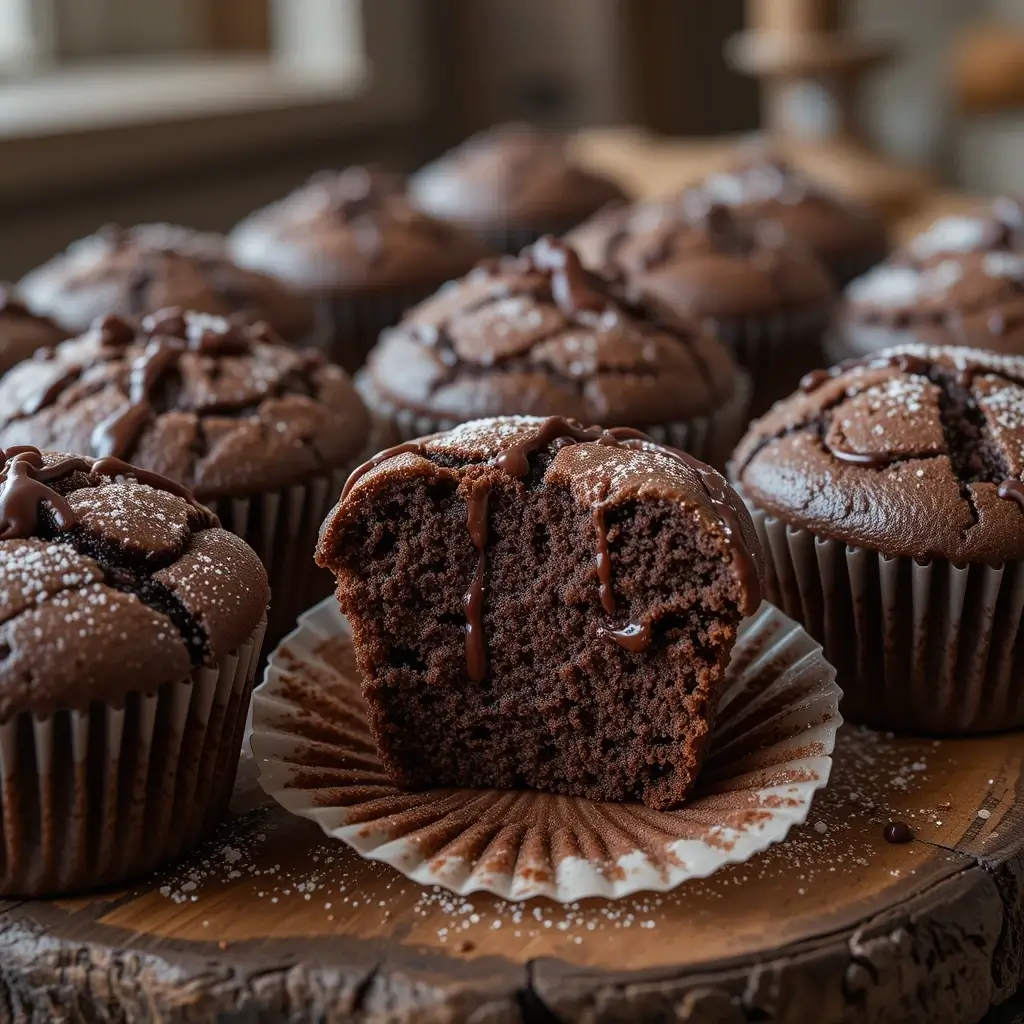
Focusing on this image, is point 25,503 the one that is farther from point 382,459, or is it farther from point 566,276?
point 566,276

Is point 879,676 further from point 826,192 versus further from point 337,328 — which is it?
point 826,192

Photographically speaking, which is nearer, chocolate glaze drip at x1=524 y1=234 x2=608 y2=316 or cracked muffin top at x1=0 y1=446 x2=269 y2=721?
cracked muffin top at x1=0 y1=446 x2=269 y2=721

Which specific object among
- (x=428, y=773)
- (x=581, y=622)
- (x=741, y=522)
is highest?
(x=741, y=522)

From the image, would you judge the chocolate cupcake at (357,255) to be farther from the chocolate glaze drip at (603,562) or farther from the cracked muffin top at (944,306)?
the chocolate glaze drip at (603,562)

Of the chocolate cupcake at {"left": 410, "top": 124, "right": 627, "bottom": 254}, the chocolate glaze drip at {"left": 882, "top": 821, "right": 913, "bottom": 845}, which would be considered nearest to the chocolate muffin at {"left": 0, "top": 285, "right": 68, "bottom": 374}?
the chocolate cupcake at {"left": 410, "top": 124, "right": 627, "bottom": 254}

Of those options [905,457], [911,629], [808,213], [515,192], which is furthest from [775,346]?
[911,629]

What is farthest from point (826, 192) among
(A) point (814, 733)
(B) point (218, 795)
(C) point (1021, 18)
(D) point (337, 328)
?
(C) point (1021, 18)

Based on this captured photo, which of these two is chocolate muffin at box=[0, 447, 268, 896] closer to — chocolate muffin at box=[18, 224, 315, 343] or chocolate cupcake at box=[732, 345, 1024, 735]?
chocolate cupcake at box=[732, 345, 1024, 735]
